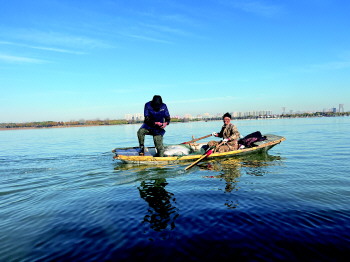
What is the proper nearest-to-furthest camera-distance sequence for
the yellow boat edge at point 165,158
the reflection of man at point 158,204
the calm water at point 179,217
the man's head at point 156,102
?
the calm water at point 179,217
the reflection of man at point 158,204
the man's head at point 156,102
the yellow boat edge at point 165,158

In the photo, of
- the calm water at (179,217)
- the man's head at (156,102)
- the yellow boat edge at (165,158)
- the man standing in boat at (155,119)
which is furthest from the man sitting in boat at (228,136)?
the man's head at (156,102)

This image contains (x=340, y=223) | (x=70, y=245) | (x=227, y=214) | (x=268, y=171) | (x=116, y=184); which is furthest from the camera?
(x=268, y=171)

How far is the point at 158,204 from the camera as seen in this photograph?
608 centimetres

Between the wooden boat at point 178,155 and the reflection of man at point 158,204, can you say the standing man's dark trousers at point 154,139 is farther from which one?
the reflection of man at point 158,204

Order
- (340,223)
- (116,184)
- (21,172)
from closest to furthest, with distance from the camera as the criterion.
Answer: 1. (340,223)
2. (116,184)
3. (21,172)

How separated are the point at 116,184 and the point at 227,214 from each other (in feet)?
15.1

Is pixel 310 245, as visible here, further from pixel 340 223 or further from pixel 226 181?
pixel 226 181

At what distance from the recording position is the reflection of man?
4902 mm

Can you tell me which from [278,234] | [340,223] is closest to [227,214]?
[278,234]

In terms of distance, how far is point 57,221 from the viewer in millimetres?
5262

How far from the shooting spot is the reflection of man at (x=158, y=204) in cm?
490

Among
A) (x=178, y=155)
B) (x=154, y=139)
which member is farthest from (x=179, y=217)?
(x=178, y=155)

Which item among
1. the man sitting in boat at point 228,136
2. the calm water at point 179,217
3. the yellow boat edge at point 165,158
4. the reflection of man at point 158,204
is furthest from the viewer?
the man sitting in boat at point 228,136

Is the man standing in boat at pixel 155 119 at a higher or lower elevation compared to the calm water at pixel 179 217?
higher
